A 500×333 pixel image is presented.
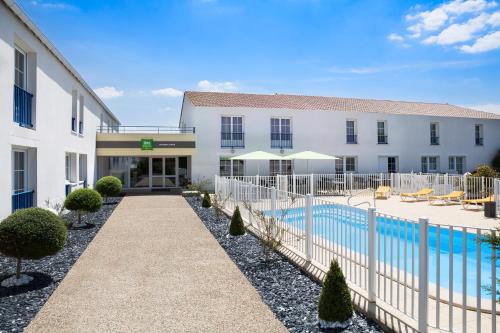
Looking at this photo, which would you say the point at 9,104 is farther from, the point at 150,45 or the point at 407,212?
the point at 407,212

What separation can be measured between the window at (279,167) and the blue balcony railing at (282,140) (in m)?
1.16

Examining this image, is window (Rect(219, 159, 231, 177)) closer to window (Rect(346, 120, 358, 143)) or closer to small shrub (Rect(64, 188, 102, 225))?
window (Rect(346, 120, 358, 143))

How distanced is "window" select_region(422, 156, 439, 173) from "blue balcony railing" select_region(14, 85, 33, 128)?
29706mm

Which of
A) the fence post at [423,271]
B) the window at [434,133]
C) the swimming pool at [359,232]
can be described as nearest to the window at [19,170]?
the swimming pool at [359,232]

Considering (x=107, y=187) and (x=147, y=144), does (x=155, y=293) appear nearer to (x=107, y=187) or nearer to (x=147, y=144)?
(x=107, y=187)

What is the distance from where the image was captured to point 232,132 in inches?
1037

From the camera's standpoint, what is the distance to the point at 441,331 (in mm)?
3943

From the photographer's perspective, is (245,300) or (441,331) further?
(245,300)

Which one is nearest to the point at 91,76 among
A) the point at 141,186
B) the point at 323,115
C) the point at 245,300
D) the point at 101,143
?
the point at 101,143

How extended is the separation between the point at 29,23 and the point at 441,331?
1223cm

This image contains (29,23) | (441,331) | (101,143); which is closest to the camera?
(441,331)

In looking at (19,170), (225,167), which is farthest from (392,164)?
(19,170)

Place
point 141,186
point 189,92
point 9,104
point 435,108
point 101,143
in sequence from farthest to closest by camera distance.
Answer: point 435,108 < point 189,92 < point 141,186 < point 101,143 < point 9,104

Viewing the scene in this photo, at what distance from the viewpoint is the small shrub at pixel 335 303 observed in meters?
4.38
